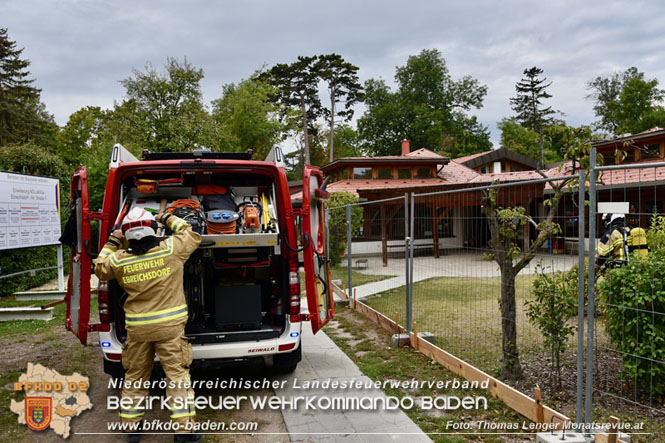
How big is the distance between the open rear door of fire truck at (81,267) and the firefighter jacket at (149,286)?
56cm

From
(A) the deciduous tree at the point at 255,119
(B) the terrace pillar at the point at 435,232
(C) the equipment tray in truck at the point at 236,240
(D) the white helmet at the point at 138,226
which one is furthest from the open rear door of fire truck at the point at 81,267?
(A) the deciduous tree at the point at 255,119

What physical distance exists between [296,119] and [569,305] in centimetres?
4163

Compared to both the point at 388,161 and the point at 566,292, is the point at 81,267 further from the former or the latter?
the point at 388,161

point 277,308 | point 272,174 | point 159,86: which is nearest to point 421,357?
point 277,308

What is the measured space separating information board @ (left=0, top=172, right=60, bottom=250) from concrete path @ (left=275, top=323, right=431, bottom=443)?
7.02 m

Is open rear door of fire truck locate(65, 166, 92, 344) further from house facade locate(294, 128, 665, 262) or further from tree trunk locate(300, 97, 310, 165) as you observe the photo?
tree trunk locate(300, 97, 310, 165)

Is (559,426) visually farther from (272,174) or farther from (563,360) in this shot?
(272,174)

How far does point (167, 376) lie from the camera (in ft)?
13.0

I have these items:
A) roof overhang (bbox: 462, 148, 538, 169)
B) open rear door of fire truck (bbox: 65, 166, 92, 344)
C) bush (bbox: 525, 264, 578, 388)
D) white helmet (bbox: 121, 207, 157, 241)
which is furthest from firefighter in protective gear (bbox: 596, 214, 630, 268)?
roof overhang (bbox: 462, 148, 538, 169)

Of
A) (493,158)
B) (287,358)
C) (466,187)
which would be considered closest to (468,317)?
(287,358)

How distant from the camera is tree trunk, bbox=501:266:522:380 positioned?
4.73 metres

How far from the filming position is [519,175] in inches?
967

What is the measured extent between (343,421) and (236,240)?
200cm

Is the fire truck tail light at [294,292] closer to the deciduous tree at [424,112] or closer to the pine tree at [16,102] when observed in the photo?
→ the pine tree at [16,102]
